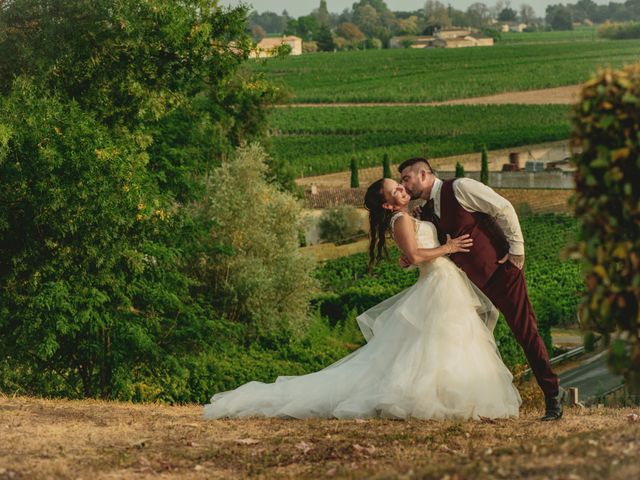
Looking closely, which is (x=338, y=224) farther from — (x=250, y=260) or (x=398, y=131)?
(x=398, y=131)

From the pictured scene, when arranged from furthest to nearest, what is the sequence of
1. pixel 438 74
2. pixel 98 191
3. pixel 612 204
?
pixel 438 74
pixel 98 191
pixel 612 204

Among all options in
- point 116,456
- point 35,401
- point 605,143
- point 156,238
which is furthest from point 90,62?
point 605,143

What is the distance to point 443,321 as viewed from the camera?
970 cm

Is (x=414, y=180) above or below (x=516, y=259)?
above

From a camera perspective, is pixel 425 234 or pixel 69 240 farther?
pixel 69 240

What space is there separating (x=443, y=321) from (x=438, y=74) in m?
161

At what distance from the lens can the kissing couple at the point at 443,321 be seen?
9.42m

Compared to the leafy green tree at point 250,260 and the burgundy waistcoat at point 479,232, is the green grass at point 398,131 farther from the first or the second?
the burgundy waistcoat at point 479,232

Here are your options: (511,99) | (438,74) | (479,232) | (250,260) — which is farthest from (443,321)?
(438,74)

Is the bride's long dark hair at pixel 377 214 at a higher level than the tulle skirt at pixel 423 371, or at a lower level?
higher

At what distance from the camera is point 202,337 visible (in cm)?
2480

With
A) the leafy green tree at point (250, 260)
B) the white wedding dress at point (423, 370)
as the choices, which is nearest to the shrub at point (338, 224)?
the leafy green tree at point (250, 260)

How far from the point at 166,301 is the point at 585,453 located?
17.5 metres

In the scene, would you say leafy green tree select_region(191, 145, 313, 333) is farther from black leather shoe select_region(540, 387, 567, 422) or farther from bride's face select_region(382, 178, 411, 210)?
black leather shoe select_region(540, 387, 567, 422)
